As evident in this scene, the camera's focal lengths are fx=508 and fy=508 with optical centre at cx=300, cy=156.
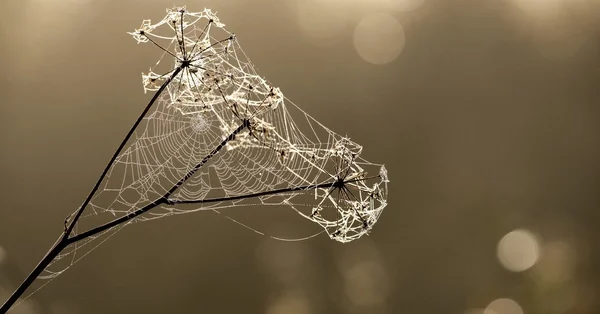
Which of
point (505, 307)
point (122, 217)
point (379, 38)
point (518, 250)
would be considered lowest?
point (122, 217)

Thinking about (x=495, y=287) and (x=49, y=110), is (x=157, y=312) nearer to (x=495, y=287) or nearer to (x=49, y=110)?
(x=49, y=110)

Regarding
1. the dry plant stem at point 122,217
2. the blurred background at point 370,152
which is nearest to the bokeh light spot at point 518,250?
the blurred background at point 370,152

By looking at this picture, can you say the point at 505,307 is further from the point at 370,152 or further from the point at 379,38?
the point at 379,38

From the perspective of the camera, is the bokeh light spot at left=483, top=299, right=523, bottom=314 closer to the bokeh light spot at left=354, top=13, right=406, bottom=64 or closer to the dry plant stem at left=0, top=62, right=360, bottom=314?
the bokeh light spot at left=354, top=13, right=406, bottom=64

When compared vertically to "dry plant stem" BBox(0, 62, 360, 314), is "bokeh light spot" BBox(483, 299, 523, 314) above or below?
above

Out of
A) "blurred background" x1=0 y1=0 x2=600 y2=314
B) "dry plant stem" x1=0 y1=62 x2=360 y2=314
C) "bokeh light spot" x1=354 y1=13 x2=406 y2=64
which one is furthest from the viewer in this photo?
"bokeh light spot" x1=354 y1=13 x2=406 y2=64

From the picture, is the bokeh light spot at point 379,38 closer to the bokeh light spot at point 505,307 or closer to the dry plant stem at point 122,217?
the bokeh light spot at point 505,307

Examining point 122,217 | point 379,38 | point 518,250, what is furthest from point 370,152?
point 122,217

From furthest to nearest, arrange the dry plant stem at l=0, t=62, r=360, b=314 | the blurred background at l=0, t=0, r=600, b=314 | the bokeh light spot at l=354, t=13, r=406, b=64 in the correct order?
1. the bokeh light spot at l=354, t=13, r=406, b=64
2. the blurred background at l=0, t=0, r=600, b=314
3. the dry plant stem at l=0, t=62, r=360, b=314

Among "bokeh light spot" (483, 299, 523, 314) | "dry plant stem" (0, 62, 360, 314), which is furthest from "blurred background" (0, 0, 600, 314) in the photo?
"dry plant stem" (0, 62, 360, 314)
